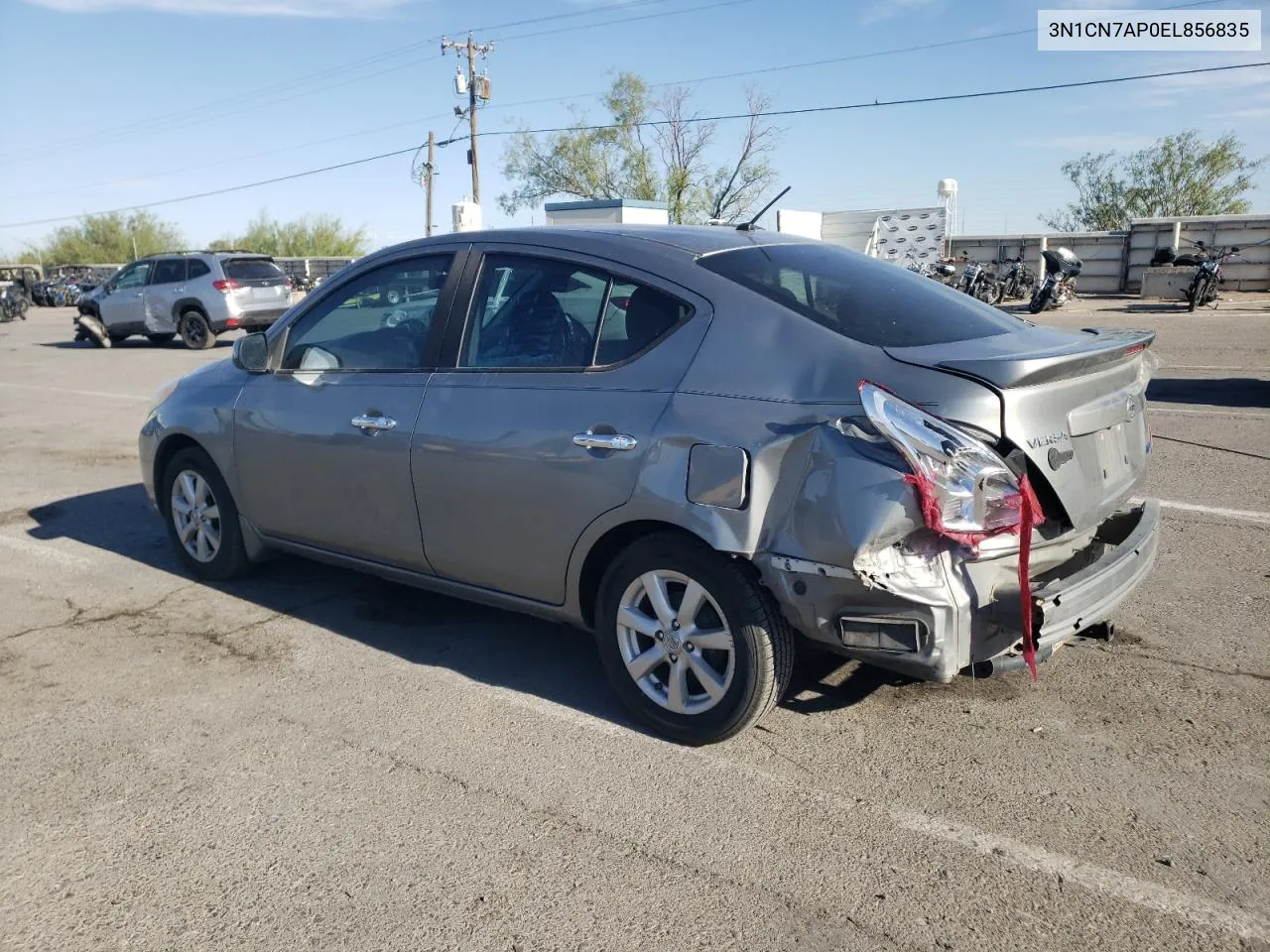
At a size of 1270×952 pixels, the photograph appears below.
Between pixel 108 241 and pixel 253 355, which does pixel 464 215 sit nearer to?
pixel 253 355

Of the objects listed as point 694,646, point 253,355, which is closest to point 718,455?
point 694,646

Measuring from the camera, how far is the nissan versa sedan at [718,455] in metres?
3.03

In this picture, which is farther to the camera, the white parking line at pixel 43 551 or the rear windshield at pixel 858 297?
the white parking line at pixel 43 551

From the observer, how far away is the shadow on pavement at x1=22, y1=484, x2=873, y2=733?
408 cm

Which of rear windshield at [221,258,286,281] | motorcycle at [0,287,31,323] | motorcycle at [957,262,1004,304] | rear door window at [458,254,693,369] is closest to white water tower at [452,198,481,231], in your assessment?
rear windshield at [221,258,286,281]

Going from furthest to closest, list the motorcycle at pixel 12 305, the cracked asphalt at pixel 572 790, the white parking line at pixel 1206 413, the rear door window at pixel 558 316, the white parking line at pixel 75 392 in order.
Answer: the motorcycle at pixel 12 305, the white parking line at pixel 75 392, the white parking line at pixel 1206 413, the rear door window at pixel 558 316, the cracked asphalt at pixel 572 790

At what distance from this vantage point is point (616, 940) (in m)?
2.59

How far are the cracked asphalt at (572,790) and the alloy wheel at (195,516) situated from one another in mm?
273

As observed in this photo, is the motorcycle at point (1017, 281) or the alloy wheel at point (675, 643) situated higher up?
the motorcycle at point (1017, 281)

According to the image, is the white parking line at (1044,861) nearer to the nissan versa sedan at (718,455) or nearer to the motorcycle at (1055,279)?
the nissan versa sedan at (718,455)

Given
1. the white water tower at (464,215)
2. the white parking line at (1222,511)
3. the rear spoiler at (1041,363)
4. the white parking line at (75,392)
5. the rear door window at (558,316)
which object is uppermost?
the white water tower at (464,215)

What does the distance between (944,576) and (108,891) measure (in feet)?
8.17

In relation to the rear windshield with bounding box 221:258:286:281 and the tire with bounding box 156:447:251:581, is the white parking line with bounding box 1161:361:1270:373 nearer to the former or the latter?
the tire with bounding box 156:447:251:581

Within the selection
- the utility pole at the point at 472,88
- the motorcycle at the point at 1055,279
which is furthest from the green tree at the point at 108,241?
the motorcycle at the point at 1055,279
